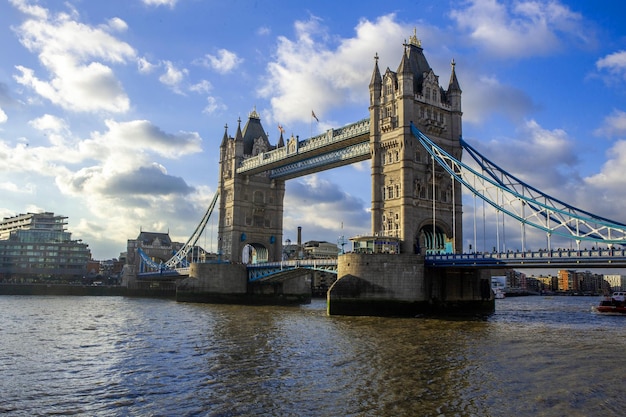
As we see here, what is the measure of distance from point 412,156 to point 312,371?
32.6m

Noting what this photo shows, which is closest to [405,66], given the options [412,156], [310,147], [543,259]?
[412,156]

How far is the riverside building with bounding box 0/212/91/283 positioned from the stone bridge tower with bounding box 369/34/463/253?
94646 mm

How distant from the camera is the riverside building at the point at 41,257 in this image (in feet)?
395

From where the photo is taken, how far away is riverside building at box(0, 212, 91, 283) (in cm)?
12038

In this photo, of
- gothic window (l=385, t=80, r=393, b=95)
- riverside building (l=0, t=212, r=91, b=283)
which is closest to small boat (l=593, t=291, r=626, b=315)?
gothic window (l=385, t=80, r=393, b=95)

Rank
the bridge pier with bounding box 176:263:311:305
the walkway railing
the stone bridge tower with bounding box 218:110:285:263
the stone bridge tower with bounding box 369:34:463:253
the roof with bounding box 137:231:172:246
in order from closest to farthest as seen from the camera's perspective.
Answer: the stone bridge tower with bounding box 369:34:463:253 < the walkway railing < the bridge pier with bounding box 176:263:311:305 < the stone bridge tower with bounding box 218:110:285:263 < the roof with bounding box 137:231:172:246

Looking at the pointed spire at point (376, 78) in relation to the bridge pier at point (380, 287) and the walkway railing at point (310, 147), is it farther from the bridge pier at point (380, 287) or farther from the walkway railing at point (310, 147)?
the bridge pier at point (380, 287)

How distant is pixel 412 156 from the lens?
5016 centimetres

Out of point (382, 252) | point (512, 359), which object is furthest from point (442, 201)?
point (512, 359)

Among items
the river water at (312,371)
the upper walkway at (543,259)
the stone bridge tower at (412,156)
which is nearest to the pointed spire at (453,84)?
the stone bridge tower at (412,156)

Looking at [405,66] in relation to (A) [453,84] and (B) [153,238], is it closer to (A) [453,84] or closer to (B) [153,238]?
(A) [453,84]

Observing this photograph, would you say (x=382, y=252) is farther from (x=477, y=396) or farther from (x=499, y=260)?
(x=477, y=396)

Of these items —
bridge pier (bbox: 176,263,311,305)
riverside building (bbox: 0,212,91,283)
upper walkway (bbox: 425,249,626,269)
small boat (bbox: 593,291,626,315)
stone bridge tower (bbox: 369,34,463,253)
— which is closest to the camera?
upper walkway (bbox: 425,249,626,269)

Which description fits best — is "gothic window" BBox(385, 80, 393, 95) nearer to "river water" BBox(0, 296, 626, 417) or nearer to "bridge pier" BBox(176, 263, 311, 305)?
"river water" BBox(0, 296, 626, 417)
